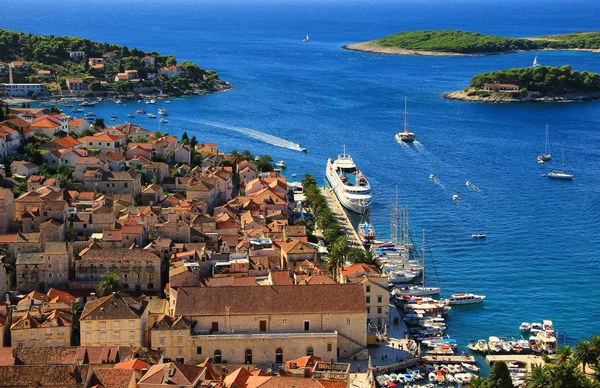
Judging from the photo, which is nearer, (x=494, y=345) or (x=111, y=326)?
(x=111, y=326)

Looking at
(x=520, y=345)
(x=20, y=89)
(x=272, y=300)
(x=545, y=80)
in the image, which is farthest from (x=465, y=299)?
(x=545, y=80)

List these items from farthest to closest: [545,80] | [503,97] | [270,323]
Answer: [545,80], [503,97], [270,323]

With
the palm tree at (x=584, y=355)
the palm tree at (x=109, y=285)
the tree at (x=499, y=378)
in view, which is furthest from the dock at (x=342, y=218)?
→ the tree at (x=499, y=378)

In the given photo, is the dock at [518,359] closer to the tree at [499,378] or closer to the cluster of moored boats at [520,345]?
the cluster of moored boats at [520,345]

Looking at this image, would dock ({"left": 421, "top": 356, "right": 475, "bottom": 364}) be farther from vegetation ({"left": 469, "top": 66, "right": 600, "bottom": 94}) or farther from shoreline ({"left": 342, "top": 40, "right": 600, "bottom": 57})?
shoreline ({"left": 342, "top": 40, "right": 600, "bottom": 57})

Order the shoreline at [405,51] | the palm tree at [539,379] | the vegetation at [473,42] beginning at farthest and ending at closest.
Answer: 1. the vegetation at [473,42]
2. the shoreline at [405,51]
3. the palm tree at [539,379]

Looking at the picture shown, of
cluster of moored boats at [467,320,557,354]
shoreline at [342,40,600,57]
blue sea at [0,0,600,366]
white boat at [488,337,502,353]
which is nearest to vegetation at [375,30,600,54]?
shoreline at [342,40,600,57]

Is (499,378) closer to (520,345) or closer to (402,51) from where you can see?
(520,345)
